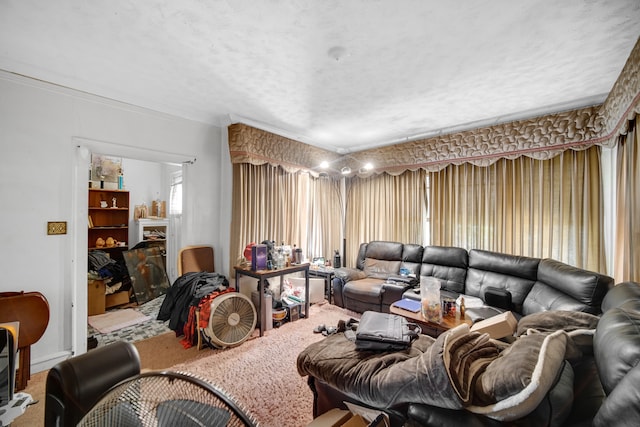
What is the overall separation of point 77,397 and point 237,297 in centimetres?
204

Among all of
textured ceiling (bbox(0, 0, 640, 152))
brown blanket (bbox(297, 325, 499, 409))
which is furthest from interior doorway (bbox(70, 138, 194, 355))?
brown blanket (bbox(297, 325, 499, 409))

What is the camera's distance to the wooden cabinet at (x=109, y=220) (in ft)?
13.5

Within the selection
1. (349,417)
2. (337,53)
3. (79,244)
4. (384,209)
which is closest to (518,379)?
(349,417)

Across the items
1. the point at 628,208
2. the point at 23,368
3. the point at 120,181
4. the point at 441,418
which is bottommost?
the point at 23,368

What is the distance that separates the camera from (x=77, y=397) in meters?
0.64

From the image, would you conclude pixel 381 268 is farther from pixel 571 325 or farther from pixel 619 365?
pixel 619 365

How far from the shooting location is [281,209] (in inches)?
149

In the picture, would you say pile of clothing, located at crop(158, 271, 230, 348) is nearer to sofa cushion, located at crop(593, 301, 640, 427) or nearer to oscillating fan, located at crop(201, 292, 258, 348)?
oscillating fan, located at crop(201, 292, 258, 348)

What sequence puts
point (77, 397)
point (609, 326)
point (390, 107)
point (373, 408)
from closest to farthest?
point (77, 397) < point (609, 326) < point (373, 408) < point (390, 107)

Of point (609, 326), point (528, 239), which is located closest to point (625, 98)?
point (528, 239)

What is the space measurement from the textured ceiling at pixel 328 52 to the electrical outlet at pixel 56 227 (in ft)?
4.14

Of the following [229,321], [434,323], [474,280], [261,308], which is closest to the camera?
→ [434,323]

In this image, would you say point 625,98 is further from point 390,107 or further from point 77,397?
point 77,397

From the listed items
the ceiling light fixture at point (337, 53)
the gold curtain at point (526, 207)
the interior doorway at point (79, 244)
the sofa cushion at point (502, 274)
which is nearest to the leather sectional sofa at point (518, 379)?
the sofa cushion at point (502, 274)
